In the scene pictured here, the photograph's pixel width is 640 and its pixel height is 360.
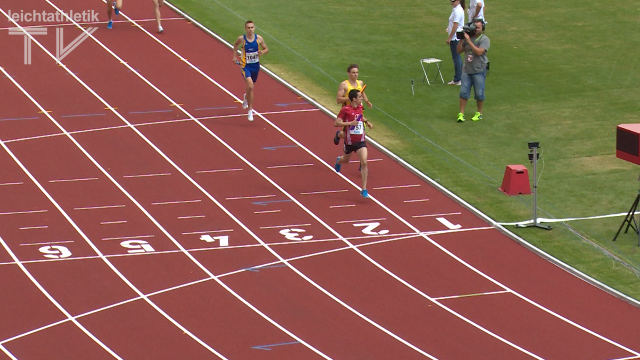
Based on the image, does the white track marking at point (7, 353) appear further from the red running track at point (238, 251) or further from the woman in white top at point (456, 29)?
the woman in white top at point (456, 29)

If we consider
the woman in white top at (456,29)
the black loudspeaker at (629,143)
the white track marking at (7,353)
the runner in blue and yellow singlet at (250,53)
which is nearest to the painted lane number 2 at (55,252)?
the white track marking at (7,353)

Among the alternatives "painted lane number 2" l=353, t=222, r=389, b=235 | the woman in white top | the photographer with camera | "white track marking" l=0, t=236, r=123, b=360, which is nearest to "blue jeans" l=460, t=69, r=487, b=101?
the photographer with camera

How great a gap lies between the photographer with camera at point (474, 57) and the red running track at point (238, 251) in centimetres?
248

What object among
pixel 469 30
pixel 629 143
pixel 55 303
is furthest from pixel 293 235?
pixel 469 30

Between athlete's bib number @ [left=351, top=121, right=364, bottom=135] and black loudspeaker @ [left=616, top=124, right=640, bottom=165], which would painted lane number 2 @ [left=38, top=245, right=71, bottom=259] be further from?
black loudspeaker @ [left=616, top=124, right=640, bottom=165]

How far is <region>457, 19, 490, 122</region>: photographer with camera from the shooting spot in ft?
70.6

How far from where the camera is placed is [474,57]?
70.9 feet

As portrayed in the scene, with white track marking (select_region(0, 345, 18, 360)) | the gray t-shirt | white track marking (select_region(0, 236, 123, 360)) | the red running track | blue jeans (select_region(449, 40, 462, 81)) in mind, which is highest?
the gray t-shirt

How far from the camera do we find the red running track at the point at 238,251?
14.5 meters

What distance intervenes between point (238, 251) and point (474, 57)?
703cm

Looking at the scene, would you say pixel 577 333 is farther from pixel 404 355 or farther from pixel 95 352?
pixel 95 352

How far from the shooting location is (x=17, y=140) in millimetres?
20812

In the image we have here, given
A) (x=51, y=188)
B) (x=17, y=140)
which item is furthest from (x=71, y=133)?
(x=51, y=188)

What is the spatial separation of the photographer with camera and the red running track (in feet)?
8.13
